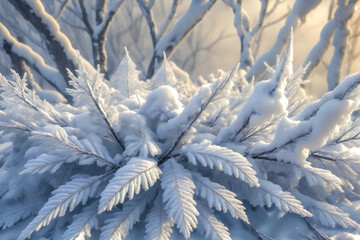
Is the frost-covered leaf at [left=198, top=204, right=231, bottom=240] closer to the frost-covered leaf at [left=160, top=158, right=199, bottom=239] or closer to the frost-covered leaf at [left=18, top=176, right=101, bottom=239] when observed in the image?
the frost-covered leaf at [left=160, top=158, right=199, bottom=239]

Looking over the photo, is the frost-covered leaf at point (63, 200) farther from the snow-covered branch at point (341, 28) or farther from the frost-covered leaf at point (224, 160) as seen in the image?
the snow-covered branch at point (341, 28)

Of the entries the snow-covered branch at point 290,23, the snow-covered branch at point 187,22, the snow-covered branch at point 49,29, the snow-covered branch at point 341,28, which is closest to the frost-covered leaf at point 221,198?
the snow-covered branch at point 49,29

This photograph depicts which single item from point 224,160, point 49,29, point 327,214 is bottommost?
point 327,214

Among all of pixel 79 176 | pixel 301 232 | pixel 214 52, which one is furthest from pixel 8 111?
pixel 214 52

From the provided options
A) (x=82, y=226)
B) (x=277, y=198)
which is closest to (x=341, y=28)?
(x=277, y=198)

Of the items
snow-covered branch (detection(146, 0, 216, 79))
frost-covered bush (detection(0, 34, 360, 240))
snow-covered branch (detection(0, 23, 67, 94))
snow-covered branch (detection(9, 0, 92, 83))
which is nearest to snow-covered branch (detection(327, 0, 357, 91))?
snow-covered branch (detection(146, 0, 216, 79))

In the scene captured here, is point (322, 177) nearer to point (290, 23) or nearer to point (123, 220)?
point (123, 220)
